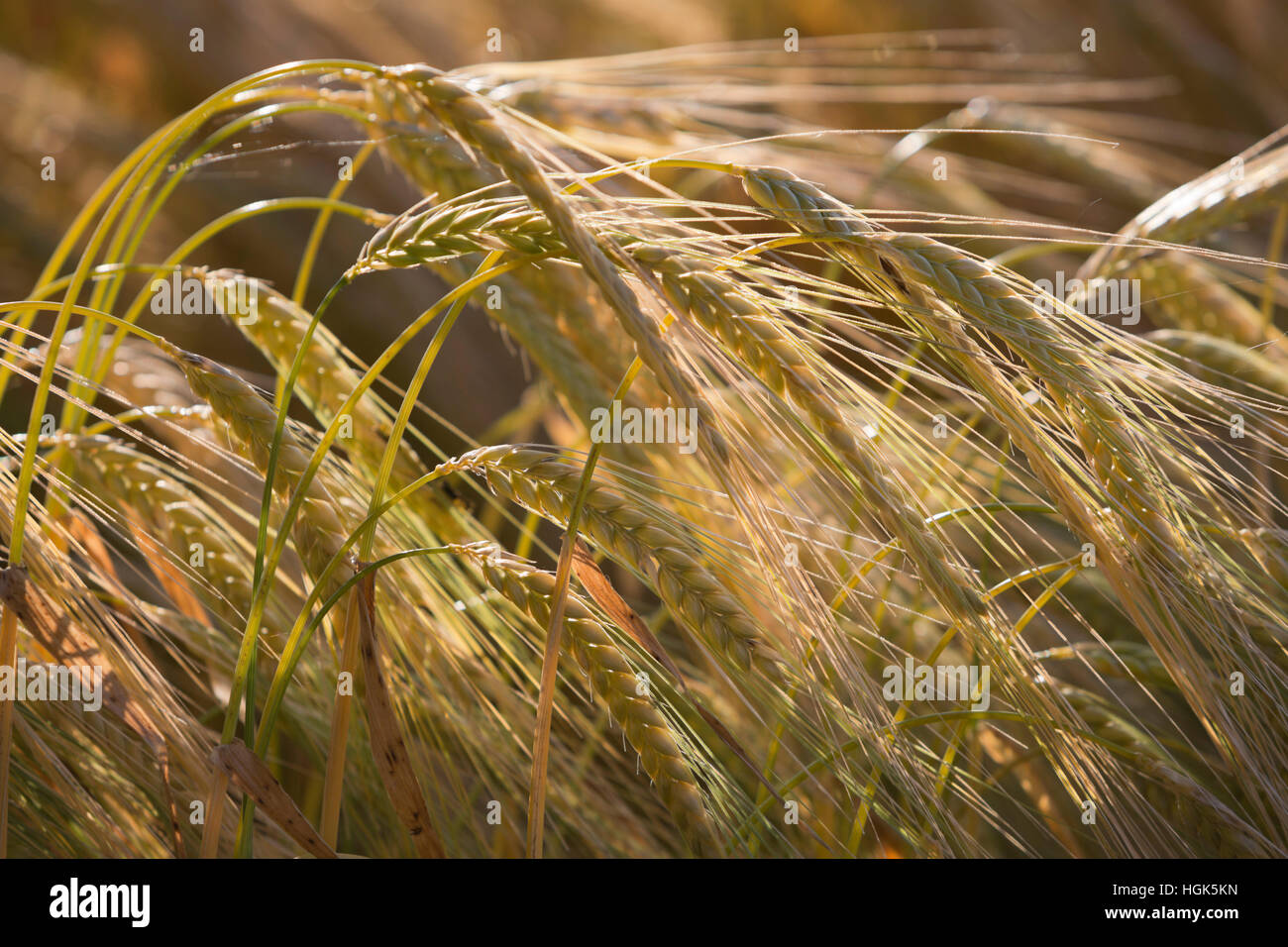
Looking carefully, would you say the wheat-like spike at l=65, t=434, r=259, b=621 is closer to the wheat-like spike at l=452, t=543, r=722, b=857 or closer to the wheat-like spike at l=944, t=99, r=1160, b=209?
the wheat-like spike at l=452, t=543, r=722, b=857

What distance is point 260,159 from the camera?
1.33 metres

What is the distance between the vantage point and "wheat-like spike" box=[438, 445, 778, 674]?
0.68 meters

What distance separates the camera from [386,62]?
2.15 meters

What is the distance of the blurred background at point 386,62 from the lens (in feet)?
6.84

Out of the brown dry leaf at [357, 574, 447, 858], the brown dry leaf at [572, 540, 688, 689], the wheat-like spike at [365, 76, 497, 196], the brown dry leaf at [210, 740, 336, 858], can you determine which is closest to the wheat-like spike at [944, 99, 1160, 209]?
the wheat-like spike at [365, 76, 497, 196]

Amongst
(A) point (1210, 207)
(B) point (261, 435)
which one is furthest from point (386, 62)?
(A) point (1210, 207)

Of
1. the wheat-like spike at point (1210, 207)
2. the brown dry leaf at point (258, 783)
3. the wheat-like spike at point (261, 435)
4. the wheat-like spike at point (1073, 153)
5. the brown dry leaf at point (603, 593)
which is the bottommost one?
the brown dry leaf at point (258, 783)

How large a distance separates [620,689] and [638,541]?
0.42ft

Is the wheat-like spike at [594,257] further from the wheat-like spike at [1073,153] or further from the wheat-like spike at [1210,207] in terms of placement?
the wheat-like spike at [1073,153]

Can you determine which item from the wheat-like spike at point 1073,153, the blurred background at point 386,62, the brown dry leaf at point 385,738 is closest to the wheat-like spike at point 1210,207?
the wheat-like spike at point 1073,153

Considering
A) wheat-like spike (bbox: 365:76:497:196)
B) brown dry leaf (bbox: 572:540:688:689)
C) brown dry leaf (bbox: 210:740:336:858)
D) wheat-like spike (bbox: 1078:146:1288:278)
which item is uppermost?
wheat-like spike (bbox: 365:76:497:196)
